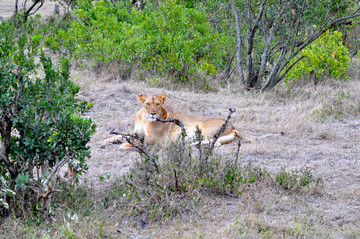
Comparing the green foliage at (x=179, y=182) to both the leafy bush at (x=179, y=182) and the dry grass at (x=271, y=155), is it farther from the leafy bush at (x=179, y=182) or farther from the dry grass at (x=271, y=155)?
the dry grass at (x=271, y=155)

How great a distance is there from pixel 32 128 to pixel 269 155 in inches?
135

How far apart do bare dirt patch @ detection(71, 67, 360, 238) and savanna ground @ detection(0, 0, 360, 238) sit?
0.03 feet

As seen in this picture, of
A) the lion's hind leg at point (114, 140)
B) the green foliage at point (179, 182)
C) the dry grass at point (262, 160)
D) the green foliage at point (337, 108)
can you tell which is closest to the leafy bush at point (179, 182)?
the green foliage at point (179, 182)

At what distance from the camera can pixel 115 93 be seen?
9789 mm

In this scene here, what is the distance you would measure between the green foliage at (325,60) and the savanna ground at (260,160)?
0.94 feet

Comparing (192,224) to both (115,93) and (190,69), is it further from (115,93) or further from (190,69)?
(190,69)

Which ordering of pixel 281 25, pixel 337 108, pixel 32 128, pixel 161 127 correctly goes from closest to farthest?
pixel 32 128 < pixel 161 127 < pixel 337 108 < pixel 281 25

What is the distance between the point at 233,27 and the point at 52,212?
9.87 m

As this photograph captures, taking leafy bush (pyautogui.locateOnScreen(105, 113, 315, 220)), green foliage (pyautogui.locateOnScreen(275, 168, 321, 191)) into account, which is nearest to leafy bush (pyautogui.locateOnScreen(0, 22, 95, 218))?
leafy bush (pyautogui.locateOnScreen(105, 113, 315, 220))

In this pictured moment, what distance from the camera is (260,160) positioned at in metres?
6.10

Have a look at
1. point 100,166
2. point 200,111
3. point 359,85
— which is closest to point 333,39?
point 359,85

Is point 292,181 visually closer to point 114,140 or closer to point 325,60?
point 114,140

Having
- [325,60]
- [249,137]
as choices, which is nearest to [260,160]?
[249,137]

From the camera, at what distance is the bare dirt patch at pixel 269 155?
13.4ft
